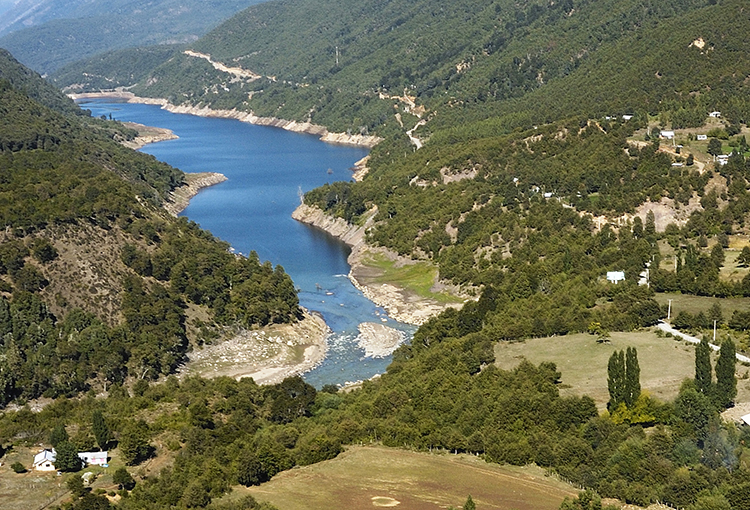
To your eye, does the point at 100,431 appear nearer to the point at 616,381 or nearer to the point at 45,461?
the point at 45,461

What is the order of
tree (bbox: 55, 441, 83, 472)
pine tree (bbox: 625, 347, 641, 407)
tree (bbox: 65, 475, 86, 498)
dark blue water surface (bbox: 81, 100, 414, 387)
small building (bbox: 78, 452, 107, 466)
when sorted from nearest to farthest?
tree (bbox: 65, 475, 86, 498)
tree (bbox: 55, 441, 83, 472)
small building (bbox: 78, 452, 107, 466)
pine tree (bbox: 625, 347, 641, 407)
dark blue water surface (bbox: 81, 100, 414, 387)

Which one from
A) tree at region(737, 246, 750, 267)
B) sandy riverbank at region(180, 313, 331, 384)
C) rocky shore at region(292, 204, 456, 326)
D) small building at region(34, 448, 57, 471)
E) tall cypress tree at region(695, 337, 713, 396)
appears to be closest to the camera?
small building at region(34, 448, 57, 471)

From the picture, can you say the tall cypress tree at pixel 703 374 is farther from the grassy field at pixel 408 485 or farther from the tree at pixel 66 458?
the tree at pixel 66 458

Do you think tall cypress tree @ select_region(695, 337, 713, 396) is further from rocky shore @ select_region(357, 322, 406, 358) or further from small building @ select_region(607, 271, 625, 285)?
rocky shore @ select_region(357, 322, 406, 358)

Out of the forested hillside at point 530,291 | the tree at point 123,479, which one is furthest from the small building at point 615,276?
the tree at point 123,479

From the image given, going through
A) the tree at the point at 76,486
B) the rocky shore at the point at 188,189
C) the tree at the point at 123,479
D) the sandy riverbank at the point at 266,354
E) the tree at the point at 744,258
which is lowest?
the sandy riverbank at the point at 266,354

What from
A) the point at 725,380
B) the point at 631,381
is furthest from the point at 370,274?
the point at 725,380

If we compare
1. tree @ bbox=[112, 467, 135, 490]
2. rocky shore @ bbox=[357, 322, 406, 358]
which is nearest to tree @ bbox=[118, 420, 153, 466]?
tree @ bbox=[112, 467, 135, 490]
